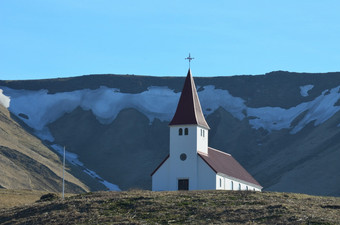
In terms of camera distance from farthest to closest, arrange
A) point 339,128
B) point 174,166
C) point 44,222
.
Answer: point 339,128 < point 174,166 < point 44,222

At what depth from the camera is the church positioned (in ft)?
215

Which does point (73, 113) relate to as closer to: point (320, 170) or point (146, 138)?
point (146, 138)

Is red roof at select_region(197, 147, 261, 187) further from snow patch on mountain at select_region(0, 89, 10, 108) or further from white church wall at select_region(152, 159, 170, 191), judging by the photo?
snow patch on mountain at select_region(0, 89, 10, 108)

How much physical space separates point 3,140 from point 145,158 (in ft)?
86.0

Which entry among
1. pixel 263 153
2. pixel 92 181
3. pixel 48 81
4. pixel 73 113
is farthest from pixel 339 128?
pixel 48 81

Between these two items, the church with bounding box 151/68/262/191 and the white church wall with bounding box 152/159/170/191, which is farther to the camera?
the white church wall with bounding box 152/159/170/191

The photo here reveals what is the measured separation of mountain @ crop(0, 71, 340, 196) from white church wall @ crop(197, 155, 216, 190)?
3761 cm

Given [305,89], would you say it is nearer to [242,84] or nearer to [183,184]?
[242,84]

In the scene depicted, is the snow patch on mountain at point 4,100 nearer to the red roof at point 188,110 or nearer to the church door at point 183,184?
the red roof at point 188,110

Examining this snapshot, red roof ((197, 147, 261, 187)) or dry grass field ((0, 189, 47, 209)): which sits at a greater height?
red roof ((197, 147, 261, 187))

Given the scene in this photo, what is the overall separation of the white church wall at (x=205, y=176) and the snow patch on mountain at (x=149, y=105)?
67.4 metres

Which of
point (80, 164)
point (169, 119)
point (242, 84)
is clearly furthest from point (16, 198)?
point (242, 84)

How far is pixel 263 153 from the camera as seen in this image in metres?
124

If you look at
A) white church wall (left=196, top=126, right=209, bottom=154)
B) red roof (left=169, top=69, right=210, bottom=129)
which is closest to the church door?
white church wall (left=196, top=126, right=209, bottom=154)
